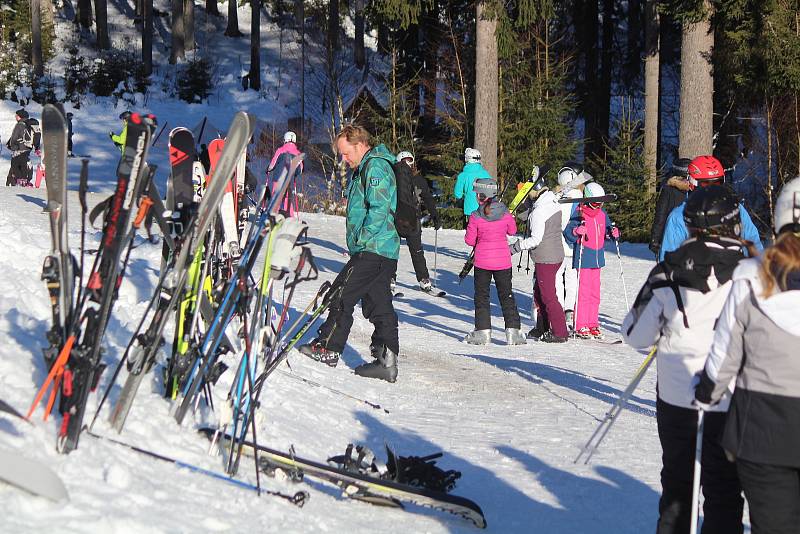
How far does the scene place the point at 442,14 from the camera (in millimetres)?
30094

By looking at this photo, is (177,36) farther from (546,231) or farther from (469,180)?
(546,231)

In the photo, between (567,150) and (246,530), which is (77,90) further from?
(246,530)

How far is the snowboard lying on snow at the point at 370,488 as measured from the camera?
4.48 metres

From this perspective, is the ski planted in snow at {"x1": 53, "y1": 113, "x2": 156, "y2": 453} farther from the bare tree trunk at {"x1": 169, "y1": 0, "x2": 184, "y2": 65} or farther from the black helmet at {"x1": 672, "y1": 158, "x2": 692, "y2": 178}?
the bare tree trunk at {"x1": 169, "y1": 0, "x2": 184, "y2": 65}

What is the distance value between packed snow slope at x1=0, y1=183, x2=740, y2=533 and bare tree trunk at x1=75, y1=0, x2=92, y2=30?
123ft

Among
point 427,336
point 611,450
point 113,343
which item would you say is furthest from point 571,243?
point 113,343

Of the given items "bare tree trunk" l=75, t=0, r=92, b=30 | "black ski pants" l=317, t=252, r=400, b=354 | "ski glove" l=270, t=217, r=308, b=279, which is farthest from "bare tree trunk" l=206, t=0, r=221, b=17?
"ski glove" l=270, t=217, r=308, b=279

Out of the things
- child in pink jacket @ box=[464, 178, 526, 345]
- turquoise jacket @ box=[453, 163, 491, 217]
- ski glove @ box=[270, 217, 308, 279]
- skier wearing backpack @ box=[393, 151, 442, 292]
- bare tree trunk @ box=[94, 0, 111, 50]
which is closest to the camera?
ski glove @ box=[270, 217, 308, 279]

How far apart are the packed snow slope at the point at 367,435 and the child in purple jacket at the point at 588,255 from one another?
0.32 meters

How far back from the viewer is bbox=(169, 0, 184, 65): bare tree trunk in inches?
1619

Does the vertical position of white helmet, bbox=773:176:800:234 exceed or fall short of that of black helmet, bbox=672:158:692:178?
it exceeds it

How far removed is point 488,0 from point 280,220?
1697 centimetres

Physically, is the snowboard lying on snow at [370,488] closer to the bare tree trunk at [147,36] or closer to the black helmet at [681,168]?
the black helmet at [681,168]

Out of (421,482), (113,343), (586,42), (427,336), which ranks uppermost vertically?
(586,42)
